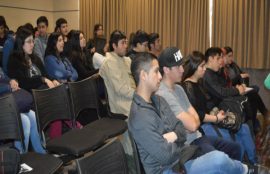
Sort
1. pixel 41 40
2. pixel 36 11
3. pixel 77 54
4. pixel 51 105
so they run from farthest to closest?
1. pixel 36 11
2. pixel 41 40
3. pixel 77 54
4. pixel 51 105

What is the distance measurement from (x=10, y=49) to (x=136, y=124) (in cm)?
247

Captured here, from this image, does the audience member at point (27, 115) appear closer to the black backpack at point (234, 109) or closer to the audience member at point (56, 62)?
the audience member at point (56, 62)

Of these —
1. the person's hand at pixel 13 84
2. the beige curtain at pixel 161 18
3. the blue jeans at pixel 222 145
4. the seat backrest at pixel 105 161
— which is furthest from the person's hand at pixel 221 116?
the beige curtain at pixel 161 18

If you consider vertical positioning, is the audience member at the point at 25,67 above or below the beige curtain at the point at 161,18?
below

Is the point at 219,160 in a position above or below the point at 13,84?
below

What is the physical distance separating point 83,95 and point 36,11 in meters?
5.15

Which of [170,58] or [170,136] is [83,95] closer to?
[170,58]

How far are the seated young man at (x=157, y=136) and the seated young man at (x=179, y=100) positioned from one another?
0.29 metres

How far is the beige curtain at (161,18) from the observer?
6.60m

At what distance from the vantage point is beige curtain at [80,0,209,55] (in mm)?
6600

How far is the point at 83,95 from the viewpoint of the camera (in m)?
3.38

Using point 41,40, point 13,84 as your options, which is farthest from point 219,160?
point 41,40

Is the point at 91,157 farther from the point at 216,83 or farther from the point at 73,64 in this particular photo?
the point at 73,64

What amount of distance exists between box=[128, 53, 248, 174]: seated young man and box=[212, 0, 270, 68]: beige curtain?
Result: 407 cm
